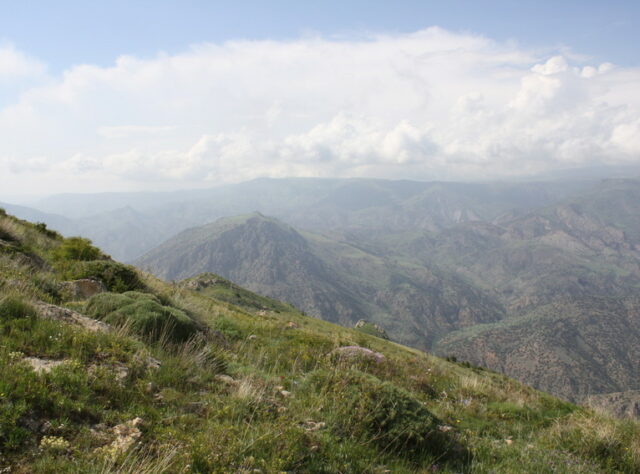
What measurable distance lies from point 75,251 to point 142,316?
419 inches

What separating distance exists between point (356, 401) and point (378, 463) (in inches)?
48.0

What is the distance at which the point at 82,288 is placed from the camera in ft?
37.6

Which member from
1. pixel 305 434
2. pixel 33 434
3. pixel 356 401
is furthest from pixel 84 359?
pixel 356 401

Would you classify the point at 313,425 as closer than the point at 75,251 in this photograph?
Yes

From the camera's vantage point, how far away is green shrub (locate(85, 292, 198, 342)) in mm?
8641

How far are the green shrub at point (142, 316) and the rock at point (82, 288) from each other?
5.57 ft

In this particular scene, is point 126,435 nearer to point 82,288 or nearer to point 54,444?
point 54,444

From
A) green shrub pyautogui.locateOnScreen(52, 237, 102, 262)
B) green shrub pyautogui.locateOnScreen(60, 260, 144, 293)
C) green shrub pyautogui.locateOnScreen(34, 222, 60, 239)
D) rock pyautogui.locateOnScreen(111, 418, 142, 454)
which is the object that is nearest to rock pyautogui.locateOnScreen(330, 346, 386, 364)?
rock pyautogui.locateOnScreen(111, 418, 142, 454)

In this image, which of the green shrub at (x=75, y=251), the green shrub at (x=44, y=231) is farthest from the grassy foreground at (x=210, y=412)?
the green shrub at (x=44, y=231)

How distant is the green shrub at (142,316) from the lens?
28.3 ft

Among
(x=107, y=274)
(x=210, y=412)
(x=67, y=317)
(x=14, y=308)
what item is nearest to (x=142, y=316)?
(x=67, y=317)

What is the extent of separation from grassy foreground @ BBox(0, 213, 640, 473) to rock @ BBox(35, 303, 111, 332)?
44mm

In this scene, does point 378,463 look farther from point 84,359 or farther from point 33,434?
point 84,359

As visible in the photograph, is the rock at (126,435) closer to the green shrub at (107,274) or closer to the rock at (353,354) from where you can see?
the rock at (353,354)
